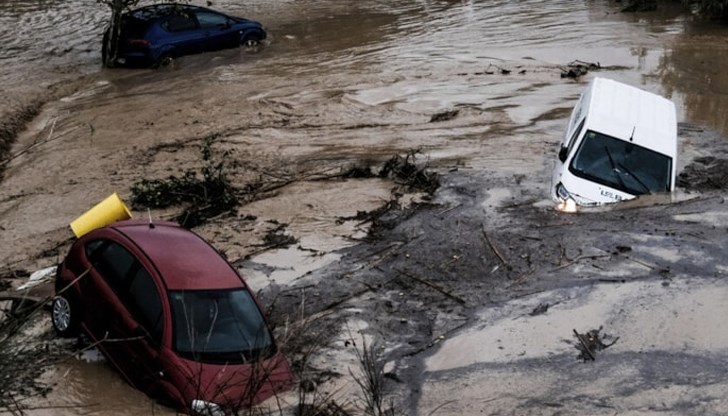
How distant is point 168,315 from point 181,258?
75 cm

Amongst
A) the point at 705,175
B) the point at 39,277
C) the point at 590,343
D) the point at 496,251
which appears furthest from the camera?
the point at 705,175

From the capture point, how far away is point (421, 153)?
15211 millimetres

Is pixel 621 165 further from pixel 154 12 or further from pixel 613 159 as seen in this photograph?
pixel 154 12

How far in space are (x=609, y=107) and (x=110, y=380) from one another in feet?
25.7

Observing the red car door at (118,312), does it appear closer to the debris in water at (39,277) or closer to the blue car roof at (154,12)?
the debris in water at (39,277)

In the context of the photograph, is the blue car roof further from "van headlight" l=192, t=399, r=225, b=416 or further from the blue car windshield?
"van headlight" l=192, t=399, r=225, b=416

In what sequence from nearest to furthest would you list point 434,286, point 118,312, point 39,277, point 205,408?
point 205,408
point 118,312
point 434,286
point 39,277

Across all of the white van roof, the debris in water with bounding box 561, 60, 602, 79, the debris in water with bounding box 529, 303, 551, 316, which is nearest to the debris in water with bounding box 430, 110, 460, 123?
the debris in water with bounding box 561, 60, 602, 79

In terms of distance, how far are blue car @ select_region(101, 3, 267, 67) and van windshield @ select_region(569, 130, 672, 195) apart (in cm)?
1065

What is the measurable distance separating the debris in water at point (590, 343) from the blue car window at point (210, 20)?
45.9ft

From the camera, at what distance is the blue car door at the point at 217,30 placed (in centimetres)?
2116

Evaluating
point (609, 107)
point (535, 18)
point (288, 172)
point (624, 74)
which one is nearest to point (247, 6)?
point (535, 18)

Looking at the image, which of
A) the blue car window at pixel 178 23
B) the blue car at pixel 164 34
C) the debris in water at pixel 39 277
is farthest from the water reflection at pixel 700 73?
the debris in water at pixel 39 277

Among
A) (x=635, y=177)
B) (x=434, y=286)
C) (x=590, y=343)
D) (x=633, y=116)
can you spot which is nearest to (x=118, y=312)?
(x=434, y=286)
